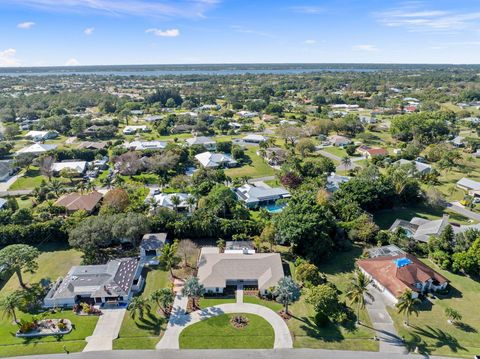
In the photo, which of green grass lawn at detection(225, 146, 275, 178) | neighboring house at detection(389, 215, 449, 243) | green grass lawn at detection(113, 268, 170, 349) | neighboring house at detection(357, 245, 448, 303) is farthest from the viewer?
green grass lawn at detection(225, 146, 275, 178)

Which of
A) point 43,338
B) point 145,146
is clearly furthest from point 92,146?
point 43,338

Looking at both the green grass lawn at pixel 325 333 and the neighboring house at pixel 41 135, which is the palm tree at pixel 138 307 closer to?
the green grass lawn at pixel 325 333

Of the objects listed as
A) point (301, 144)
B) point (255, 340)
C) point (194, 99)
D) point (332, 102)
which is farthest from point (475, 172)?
point (194, 99)

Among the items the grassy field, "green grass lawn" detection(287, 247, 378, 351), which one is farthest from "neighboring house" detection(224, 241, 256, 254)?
the grassy field

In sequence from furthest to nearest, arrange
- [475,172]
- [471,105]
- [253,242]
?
1. [471,105]
2. [475,172]
3. [253,242]

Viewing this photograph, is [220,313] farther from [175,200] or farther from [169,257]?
[175,200]

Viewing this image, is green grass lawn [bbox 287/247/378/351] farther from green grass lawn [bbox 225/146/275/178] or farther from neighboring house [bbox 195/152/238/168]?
neighboring house [bbox 195/152/238/168]

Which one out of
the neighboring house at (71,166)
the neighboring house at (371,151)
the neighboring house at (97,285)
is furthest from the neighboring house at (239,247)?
the neighboring house at (371,151)

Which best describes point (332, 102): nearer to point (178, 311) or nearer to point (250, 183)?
point (250, 183)
